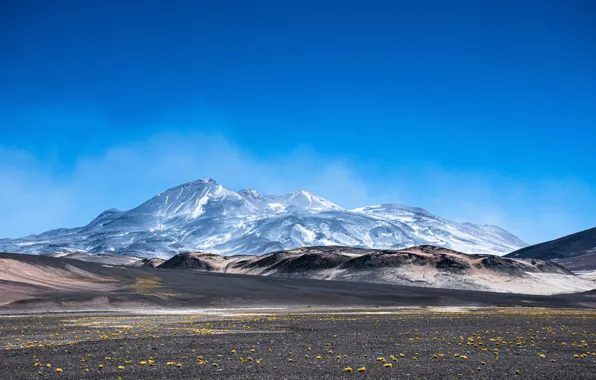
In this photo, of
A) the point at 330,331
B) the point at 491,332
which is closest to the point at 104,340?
the point at 330,331

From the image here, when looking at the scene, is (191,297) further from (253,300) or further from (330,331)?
(330,331)

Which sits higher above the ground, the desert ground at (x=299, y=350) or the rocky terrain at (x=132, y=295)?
the rocky terrain at (x=132, y=295)

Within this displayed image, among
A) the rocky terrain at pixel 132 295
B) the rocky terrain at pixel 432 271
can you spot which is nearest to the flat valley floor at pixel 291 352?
the rocky terrain at pixel 132 295

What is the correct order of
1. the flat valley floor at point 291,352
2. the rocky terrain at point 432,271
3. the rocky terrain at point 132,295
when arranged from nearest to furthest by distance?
1. the flat valley floor at point 291,352
2. the rocky terrain at point 132,295
3. the rocky terrain at point 432,271

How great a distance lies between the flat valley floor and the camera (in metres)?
18.7

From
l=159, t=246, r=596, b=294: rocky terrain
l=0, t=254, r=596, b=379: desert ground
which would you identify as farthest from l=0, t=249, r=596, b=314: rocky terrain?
l=0, t=254, r=596, b=379: desert ground

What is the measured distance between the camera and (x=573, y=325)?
1567 inches

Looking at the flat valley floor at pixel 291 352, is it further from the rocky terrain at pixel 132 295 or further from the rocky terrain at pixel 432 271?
the rocky terrain at pixel 432 271

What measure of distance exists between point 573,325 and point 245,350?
1012 inches

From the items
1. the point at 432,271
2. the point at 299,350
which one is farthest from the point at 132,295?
the point at 432,271

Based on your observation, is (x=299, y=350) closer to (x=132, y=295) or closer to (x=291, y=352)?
(x=291, y=352)

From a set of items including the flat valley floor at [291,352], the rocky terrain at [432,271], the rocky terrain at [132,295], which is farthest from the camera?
the rocky terrain at [432,271]

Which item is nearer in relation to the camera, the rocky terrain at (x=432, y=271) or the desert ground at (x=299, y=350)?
the desert ground at (x=299, y=350)

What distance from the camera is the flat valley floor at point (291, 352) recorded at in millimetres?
18688
